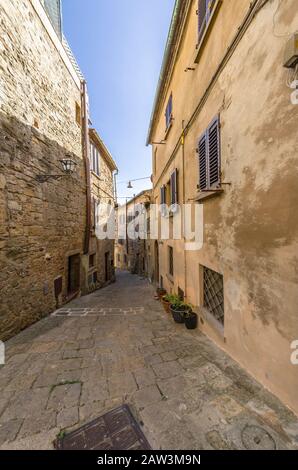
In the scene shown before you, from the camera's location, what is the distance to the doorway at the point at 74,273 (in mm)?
7668

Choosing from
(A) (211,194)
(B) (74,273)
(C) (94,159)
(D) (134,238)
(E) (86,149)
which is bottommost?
(B) (74,273)

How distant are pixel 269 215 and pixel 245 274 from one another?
0.93m

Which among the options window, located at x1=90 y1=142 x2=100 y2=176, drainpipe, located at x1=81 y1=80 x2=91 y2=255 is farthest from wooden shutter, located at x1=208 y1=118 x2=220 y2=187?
window, located at x1=90 y1=142 x2=100 y2=176

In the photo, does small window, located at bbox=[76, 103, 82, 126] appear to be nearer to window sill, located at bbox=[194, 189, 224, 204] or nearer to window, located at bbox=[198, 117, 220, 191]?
window, located at bbox=[198, 117, 220, 191]

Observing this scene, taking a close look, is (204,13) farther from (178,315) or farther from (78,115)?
(178,315)

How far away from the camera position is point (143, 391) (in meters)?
2.60

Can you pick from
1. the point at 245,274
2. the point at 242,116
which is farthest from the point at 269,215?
the point at 242,116

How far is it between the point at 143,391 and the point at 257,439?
1346mm

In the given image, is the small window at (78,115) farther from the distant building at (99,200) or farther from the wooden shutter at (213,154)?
the wooden shutter at (213,154)

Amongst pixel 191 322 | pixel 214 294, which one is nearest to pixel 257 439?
pixel 214 294

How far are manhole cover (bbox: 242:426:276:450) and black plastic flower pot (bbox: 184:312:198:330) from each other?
2.51 m

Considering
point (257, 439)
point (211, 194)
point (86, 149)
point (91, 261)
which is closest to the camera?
point (257, 439)

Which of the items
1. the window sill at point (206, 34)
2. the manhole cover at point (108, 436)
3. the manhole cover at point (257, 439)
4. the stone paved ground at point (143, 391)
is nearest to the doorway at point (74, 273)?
the stone paved ground at point (143, 391)
